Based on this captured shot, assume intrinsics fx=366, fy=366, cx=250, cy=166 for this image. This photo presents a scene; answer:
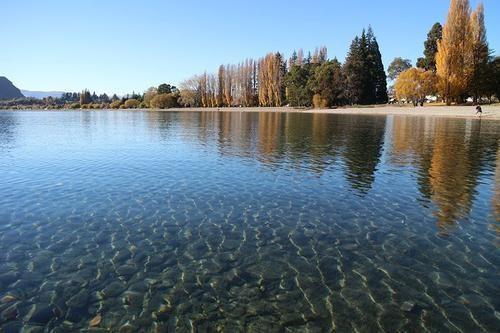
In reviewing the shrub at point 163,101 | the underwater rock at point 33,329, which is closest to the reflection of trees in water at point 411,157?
the underwater rock at point 33,329

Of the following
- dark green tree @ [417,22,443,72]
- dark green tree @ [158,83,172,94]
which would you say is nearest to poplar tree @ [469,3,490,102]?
dark green tree @ [417,22,443,72]

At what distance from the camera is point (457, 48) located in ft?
214

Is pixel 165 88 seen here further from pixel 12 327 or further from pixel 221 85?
pixel 12 327

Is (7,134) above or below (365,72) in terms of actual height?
below

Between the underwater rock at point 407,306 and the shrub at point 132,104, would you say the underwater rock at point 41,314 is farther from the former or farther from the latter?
the shrub at point 132,104

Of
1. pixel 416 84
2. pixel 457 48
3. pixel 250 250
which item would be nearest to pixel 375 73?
pixel 416 84

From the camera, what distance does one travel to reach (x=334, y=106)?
91.8 meters

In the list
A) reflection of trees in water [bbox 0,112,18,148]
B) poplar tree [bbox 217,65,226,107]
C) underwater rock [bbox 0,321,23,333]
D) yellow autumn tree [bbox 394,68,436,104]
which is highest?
poplar tree [bbox 217,65,226,107]

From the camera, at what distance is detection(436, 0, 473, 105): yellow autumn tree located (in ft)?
214

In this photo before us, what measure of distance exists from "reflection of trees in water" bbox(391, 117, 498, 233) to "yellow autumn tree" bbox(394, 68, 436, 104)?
1702 inches

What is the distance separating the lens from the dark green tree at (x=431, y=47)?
3135 inches

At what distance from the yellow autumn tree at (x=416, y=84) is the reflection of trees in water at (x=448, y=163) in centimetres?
4324

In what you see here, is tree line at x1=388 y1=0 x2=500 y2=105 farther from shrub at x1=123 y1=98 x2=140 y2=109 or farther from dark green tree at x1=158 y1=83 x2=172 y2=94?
shrub at x1=123 y1=98 x2=140 y2=109

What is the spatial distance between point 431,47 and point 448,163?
7430 centimetres
